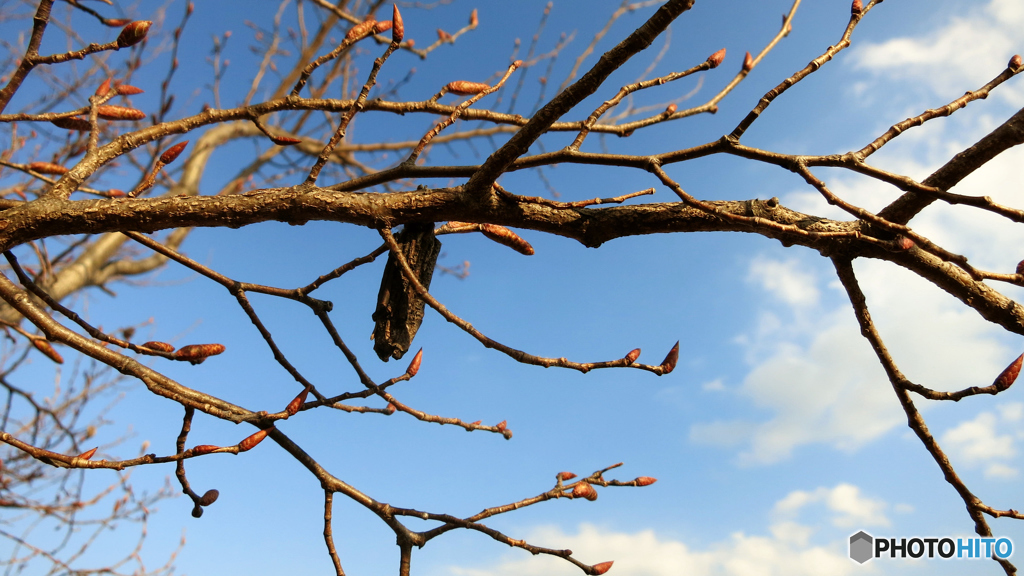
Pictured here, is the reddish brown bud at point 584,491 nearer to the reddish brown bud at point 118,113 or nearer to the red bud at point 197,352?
the red bud at point 197,352

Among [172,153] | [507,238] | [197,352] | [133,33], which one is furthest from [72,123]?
[507,238]

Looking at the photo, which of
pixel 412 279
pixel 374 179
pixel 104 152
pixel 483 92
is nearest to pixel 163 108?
pixel 104 152

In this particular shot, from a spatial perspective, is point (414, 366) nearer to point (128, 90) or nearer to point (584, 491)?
point (584, 491)

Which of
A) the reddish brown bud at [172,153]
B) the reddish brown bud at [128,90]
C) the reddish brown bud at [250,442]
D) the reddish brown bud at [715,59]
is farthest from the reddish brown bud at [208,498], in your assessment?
the reddish brown bud at [715,59]

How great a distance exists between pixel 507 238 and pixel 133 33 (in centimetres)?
122

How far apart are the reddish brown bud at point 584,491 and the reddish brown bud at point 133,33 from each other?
186cm

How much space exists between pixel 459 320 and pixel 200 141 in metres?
4.91

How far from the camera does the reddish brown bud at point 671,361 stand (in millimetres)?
1569

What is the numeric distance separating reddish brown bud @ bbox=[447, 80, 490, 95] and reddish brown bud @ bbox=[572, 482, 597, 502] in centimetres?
127

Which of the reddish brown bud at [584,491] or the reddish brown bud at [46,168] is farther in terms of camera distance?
the reddish brown bud at [46,168]

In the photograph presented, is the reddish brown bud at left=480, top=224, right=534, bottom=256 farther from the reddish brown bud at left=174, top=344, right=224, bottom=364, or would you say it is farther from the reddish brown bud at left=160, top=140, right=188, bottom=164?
the reddish brown bud at left=160, top=140, right=188, bottom=164

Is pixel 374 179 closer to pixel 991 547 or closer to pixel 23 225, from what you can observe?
pixel 23 225

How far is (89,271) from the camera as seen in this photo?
14.8 ft

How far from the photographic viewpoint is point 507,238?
1.64 meters
